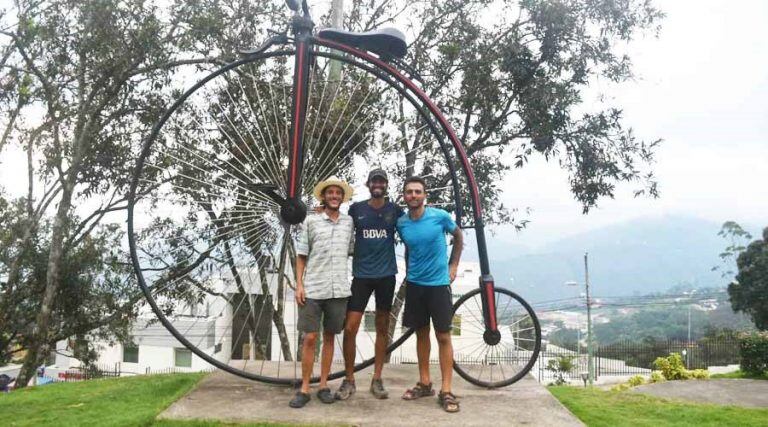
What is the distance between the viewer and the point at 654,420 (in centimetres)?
475

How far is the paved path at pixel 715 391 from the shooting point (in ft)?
30.2

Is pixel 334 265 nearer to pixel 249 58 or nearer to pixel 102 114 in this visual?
pixel 249 58

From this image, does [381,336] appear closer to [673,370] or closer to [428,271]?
[428,271]

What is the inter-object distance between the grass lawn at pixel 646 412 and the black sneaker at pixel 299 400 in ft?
6.56

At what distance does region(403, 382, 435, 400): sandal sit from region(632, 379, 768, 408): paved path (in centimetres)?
613

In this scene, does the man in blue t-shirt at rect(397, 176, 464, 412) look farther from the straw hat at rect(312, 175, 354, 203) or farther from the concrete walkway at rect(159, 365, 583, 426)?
the straw hat at rect(312, 175, 354, 203)

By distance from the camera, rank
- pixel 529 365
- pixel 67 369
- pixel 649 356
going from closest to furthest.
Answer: pixel 529 365
pixel 67 369
pixel 649 356

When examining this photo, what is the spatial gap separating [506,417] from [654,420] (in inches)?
59.9

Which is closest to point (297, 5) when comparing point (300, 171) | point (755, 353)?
point (300, 171)

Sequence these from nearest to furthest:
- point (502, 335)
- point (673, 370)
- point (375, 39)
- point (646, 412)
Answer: point (375, 39)
point (502, 335)
point (646, 412)
point (673, 370)

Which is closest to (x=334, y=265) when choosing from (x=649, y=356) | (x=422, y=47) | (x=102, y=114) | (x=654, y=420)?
(x=654, y=420)

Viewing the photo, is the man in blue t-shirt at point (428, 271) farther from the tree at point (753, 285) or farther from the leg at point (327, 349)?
the tree at point (753, 285)

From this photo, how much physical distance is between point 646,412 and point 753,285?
2634cm

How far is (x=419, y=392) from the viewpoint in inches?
173
